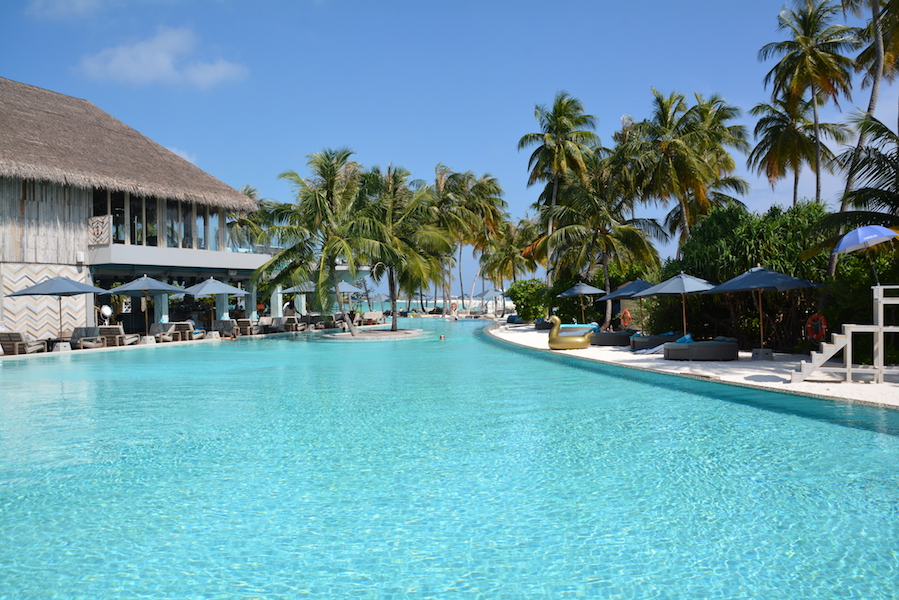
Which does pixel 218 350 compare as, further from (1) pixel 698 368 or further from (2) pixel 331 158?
(1) pixel 698 368

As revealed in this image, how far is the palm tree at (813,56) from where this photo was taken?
1736 cm

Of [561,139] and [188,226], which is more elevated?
[561,139]

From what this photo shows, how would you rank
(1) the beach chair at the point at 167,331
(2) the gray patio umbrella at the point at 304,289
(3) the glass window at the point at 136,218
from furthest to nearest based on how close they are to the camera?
(2) the gray patio umbrella at the point at 304,289 < (3) the glass window at the point at 136,218 < (1) the beach chair at the point at 167,331

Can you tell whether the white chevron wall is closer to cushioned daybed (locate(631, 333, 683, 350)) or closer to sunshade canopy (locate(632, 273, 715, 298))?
cushioned daybed (locate(631, 333, 683, 350))

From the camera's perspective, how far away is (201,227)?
953 inches

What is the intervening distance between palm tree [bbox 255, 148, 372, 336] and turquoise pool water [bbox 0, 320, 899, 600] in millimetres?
12564

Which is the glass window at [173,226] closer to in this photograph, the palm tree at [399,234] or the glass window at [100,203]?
the glass window at [100,203]

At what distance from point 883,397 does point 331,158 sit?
18346mm

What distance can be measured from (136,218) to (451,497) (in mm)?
21502

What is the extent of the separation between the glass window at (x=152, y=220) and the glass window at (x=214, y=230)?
1960 millimetres

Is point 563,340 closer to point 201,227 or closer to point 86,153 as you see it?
point 201,227

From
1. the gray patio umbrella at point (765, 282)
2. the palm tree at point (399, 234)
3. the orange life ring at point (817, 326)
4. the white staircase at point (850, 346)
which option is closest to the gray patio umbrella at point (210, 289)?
the palm tree at point (399, 234)

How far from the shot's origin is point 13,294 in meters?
17.6

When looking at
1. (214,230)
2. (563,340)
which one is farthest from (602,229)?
(214,230)
